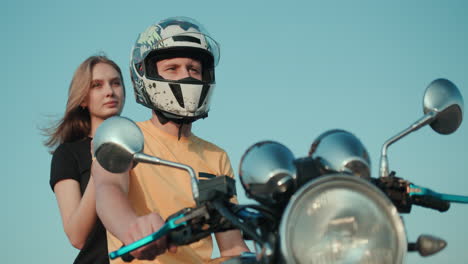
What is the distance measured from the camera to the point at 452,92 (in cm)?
226

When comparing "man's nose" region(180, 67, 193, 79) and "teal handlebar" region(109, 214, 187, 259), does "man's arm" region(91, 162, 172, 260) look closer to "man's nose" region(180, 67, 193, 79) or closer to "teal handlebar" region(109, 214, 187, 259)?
"teal handlebar" region(109, 214, 187, 259)

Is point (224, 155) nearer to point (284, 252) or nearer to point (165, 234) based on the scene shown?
point (165, 234)

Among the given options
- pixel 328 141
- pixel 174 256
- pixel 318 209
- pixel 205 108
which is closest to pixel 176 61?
pixel 205 108

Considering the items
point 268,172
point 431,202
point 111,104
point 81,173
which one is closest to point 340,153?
point 268,172

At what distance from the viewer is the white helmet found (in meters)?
3.63

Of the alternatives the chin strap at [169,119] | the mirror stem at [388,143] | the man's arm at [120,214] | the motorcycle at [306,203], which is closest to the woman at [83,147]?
the chin strap at [169,119]

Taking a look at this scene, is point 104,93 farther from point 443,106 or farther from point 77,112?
point 443,106

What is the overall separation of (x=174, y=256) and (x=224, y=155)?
3.25 ft

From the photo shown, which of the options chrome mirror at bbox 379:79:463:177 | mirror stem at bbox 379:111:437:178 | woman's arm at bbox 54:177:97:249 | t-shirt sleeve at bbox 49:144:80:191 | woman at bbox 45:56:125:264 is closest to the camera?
mirror stem at bbox 379:111:437:178

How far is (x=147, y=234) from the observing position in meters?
1.97

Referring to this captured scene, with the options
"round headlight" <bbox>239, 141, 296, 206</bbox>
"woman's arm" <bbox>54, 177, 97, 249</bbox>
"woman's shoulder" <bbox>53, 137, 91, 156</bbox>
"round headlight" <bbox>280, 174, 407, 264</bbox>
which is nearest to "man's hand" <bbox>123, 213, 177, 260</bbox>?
"round headlight" <bbox>239, 141, 296, 206</bbox>

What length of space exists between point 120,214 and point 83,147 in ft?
9.80

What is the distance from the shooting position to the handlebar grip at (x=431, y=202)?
81.4 inches

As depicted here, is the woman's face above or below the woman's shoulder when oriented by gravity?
above
